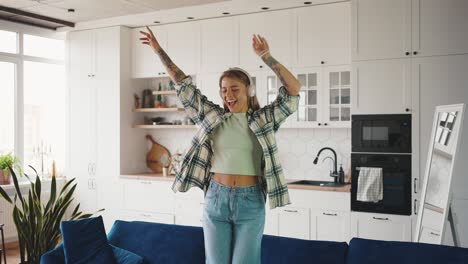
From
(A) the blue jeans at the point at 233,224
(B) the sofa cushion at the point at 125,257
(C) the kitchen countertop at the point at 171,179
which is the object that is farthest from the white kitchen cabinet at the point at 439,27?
(B) the sofa cushion at the point at 125,257

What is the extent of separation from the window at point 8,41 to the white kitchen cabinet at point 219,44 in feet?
7.71

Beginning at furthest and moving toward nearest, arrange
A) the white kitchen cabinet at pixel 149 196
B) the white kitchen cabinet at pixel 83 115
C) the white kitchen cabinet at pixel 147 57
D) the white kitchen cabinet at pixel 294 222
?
1. the white kitchen cabinet at pixel 83 115
2. the white kitchen cabinet at pixel 147 57
3. the white kitchen cabinet at pixel 149 196
4. the white kitchen cabinet at pixel 294 222

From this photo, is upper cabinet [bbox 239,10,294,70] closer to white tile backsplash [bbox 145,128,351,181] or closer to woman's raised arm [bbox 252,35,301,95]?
white tile backsplash [bbox 145,128,351,181]

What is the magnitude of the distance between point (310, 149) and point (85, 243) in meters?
3.18

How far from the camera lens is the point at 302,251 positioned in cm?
288

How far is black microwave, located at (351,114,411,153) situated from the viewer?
472 cm

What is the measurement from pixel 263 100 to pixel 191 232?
2.73 metres

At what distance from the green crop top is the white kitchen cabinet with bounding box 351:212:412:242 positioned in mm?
2670

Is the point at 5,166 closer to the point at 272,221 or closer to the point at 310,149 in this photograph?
the point at 272,221

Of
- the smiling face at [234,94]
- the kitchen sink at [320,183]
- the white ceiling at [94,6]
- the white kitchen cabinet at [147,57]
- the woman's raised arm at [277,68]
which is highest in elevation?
the white ceiling at [94,6]

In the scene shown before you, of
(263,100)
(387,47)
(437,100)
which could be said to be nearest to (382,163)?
(437,100)

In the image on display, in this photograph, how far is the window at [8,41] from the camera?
6383mm

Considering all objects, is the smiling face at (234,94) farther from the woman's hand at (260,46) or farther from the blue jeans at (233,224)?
the blue jeans at (233,224)

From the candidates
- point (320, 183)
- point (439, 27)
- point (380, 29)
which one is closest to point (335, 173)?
point (320, 183)
